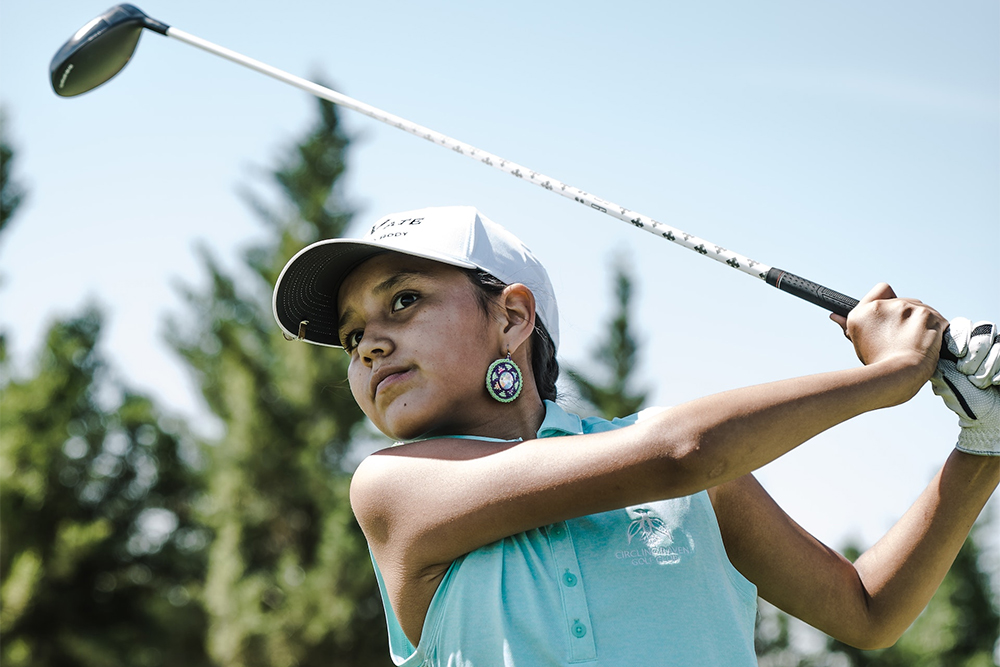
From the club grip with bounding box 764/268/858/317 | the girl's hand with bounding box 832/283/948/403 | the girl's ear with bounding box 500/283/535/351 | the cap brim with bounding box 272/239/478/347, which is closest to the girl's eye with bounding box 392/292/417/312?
the cap brim with bounding box 272/239/478/347

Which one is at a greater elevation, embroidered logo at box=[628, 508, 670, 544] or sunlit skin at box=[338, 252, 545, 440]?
sunlit skin at box=[338, 252, 545, 440]

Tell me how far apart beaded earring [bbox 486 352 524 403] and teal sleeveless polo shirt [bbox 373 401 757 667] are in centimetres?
41

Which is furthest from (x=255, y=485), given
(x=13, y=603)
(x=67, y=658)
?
(x=67, y=658)

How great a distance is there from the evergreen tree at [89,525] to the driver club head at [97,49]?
18188mm

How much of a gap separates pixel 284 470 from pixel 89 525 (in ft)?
20.0

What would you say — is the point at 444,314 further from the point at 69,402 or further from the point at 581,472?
the point at 69,402

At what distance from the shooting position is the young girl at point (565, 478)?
1.91 meters

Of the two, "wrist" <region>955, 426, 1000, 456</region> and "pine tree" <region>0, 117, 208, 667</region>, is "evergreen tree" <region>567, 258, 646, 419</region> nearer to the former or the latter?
"pine tree" <region>0, 117, 208, 667</region>

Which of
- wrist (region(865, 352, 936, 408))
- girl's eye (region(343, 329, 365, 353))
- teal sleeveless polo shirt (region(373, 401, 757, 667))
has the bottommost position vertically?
teal sleeveless polo shirt (region(373, 401, 757, 667))

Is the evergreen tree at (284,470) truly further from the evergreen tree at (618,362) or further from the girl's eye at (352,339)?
the girl's eye at (352,339)

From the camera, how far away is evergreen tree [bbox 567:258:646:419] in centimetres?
2016

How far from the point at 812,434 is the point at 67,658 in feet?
76.2

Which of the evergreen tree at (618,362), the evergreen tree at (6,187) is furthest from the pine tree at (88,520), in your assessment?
the evergreen tree at (618,362)

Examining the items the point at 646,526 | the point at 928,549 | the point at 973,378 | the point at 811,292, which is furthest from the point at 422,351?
the point at 928,549
